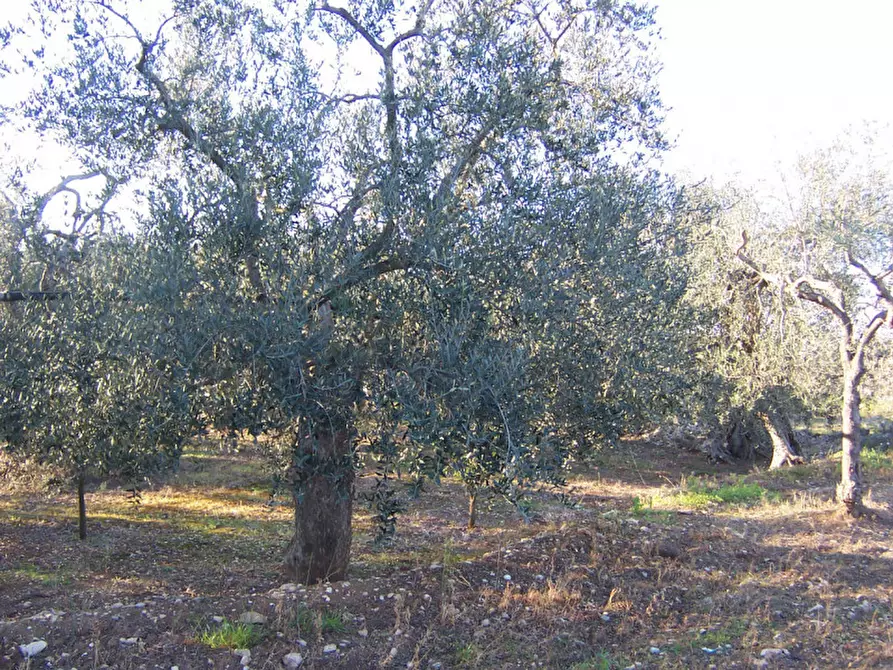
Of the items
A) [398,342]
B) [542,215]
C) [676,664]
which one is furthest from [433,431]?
[676,664]

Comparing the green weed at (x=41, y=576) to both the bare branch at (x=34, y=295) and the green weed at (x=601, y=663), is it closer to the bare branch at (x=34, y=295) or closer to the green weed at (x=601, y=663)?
the bare branch at (x=34, y=295)

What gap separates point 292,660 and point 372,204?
4479 mm

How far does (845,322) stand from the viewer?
43.0 feet

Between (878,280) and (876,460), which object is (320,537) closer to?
(878,280)

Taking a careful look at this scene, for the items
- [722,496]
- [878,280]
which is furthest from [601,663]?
[722,496]

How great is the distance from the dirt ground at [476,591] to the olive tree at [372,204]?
153 cm

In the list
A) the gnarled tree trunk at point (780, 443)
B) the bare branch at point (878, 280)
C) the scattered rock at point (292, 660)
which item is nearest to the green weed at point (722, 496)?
the gnarled tree trunk at point (780, 443)

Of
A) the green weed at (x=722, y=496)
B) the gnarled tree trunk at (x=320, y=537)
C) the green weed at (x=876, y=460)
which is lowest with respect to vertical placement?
Result: the green weed at (x=722, y=496)

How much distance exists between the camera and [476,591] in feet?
27.7

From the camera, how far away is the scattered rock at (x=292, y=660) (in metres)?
6.45

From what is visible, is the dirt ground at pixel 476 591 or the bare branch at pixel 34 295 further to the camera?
the bare branch at pixel 34 295

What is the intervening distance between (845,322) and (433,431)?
11051 mm

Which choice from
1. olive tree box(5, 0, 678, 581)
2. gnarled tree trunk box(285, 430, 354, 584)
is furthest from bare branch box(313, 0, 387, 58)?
gnarled tree trunk box(285, 430, 354, 584)

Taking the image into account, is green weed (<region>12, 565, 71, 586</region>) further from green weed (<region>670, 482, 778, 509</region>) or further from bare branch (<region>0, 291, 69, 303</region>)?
green weed (<region>670, 482, 778, 509</region>)
